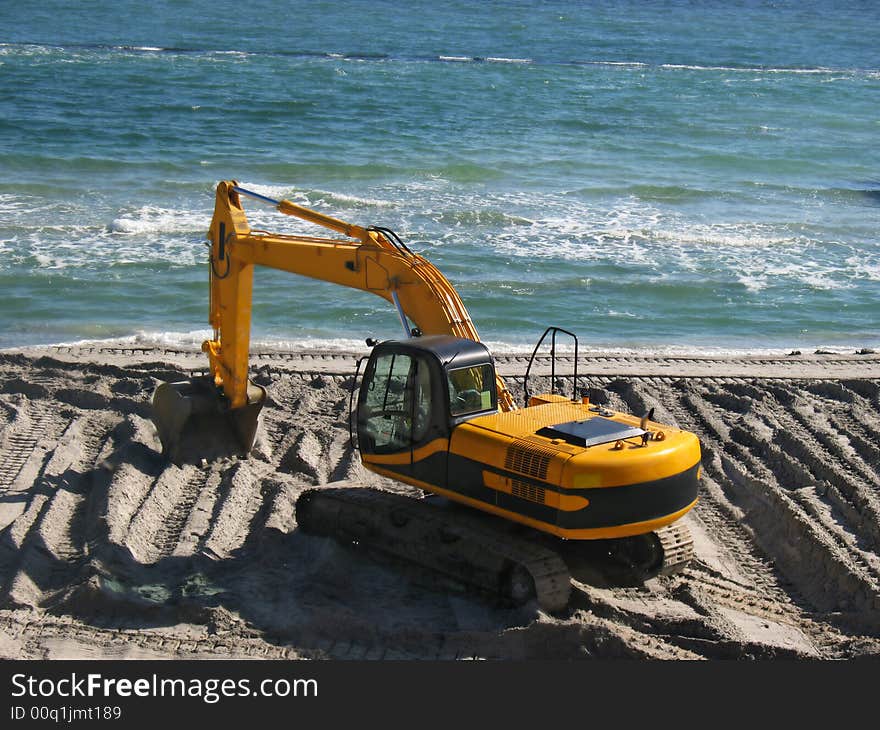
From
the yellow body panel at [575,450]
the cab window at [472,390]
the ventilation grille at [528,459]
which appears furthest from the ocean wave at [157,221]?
the ventilation grille at [528,459]

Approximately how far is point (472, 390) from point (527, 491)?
0.95 metres

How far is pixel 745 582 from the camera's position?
9.03m

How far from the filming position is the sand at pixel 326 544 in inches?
311

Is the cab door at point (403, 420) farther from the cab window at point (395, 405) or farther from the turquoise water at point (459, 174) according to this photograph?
the turquoise water at point (459, 174)

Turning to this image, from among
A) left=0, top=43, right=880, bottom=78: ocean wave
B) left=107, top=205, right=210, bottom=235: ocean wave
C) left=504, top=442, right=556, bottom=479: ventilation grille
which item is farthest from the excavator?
left=0, top=43, right=880, bottom=78: ocean wave

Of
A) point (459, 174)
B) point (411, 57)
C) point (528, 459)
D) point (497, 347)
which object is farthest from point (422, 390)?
point (411, 57)

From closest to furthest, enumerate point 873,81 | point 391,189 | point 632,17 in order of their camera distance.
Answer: point 391,189, point 873,81, point 632,17

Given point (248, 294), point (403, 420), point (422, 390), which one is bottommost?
point (403, 420)

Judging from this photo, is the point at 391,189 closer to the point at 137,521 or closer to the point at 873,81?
the point at 137,521

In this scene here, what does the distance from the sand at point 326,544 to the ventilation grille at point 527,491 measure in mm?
742

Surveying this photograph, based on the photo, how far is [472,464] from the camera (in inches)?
326

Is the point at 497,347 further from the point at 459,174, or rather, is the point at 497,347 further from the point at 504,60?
the point at 504,60

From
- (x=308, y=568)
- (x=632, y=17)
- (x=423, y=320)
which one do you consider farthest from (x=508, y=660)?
(x=632, y=17)

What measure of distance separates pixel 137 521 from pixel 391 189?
15.3m
